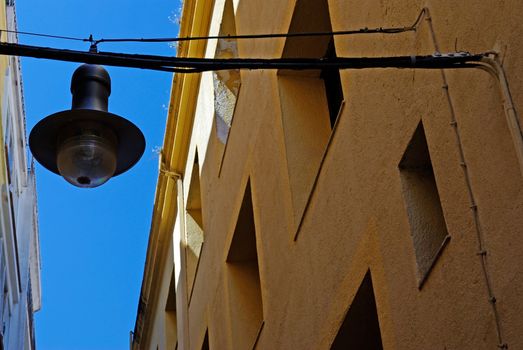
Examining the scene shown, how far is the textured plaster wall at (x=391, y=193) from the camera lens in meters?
5.23

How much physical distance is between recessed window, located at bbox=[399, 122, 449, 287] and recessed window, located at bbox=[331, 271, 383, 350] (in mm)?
918

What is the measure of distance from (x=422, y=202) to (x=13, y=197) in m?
17.9

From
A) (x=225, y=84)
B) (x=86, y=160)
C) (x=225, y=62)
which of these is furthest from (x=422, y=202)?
(x=225, y=84)

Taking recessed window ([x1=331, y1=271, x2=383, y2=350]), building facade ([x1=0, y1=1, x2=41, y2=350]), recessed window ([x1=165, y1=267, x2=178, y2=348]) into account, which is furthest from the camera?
building facade ([x1=0, y1=1, x2=41, y2=350])

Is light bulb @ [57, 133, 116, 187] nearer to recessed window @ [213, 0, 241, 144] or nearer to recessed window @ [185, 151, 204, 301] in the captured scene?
recessed window @ [213, 0, 241, 144]

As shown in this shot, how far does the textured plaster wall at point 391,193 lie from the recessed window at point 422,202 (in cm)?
6

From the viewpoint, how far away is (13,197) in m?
22.9

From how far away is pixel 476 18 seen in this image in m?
5.58

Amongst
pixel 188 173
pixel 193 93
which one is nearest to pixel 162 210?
pixel 188 173

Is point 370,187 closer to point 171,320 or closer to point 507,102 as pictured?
point 507,102

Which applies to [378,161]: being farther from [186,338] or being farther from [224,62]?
[186,338]

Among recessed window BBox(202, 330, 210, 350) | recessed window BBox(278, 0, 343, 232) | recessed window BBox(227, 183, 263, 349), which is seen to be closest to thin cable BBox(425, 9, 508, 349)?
recessed window BBox(278, 0, 343, 232)

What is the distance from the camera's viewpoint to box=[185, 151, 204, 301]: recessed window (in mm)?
16516

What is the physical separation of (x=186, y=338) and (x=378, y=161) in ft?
32.2
